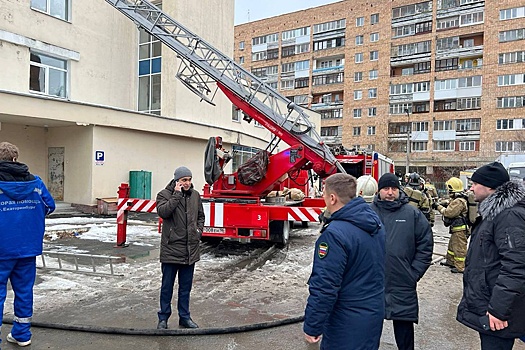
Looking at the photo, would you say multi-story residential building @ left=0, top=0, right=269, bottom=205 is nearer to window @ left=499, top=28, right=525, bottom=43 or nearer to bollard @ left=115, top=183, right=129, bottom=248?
bollard @ left=115, top=183, right=129, bottom=248

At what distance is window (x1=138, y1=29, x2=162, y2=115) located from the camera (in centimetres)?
2200

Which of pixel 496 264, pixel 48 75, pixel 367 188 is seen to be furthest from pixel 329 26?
pixel 496 264

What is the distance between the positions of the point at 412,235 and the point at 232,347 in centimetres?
212

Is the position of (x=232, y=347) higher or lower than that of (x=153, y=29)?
lower

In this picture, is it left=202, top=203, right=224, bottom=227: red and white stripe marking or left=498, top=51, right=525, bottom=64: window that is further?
left=498, top=51, right=525, bottom=64: window

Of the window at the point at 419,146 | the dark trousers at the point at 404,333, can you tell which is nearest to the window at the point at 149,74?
the dark trousers at the point at 404,333

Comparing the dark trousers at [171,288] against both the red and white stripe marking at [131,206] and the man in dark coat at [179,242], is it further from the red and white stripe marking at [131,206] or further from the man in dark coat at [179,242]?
the red and white stripe marking at [131,206]

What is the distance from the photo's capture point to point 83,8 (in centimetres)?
1942

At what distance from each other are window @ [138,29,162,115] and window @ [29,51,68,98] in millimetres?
4251

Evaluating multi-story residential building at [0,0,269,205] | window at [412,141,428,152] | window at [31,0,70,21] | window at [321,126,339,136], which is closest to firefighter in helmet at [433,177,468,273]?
multi-story residential building at [0,0,269,205]

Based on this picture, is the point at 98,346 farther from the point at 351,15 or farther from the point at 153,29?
the point at 351,15

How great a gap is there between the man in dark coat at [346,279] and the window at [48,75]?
18.5m

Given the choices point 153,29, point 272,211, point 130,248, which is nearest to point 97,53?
point 153,29

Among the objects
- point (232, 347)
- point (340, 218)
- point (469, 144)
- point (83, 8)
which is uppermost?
point (83, 8)
